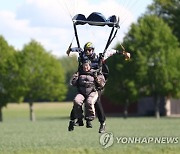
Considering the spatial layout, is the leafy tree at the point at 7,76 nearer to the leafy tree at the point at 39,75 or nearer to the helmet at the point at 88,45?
the leafy tree at the point at 39,75

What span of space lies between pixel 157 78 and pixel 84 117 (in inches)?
1826

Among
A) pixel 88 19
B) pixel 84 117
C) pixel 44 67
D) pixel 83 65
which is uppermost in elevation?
pixel 44 67

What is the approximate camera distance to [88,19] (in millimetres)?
15078

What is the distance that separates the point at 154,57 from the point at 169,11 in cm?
1458

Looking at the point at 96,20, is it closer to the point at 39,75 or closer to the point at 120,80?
the point at 120,80

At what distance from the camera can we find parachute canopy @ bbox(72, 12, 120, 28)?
15.0m

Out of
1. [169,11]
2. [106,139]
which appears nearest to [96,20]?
[106,139]

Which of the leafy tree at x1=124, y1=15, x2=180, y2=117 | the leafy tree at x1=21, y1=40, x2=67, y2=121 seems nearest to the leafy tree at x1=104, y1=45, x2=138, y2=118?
the leafy tree at x1=124, y1=15, x2=180, y2=117

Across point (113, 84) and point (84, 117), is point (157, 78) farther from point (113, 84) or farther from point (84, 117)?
point (84, 117)

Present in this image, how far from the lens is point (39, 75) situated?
6556 cm

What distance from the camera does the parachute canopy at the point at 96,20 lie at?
14952 millimetres

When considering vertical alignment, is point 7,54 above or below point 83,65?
above

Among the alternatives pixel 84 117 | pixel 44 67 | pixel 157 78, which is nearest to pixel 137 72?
pixel 157 78

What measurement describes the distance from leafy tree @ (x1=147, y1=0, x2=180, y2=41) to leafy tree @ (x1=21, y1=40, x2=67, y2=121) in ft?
51.3
